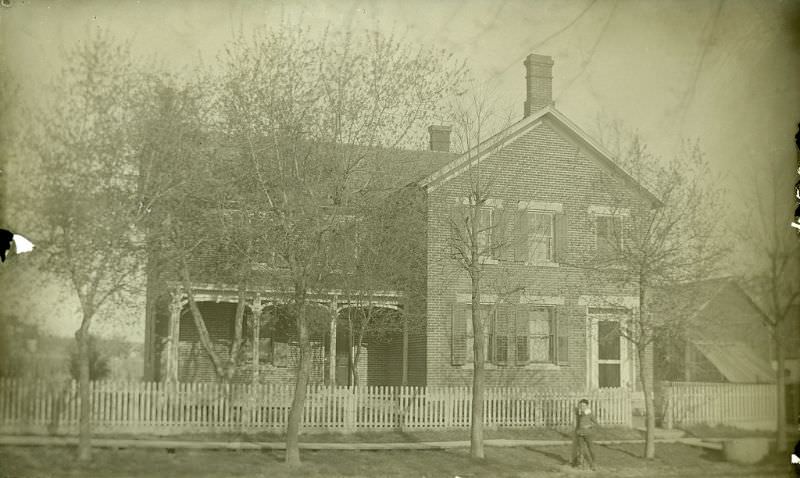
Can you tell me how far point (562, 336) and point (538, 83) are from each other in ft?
22.5

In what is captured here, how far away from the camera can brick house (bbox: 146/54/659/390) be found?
64.7 ft

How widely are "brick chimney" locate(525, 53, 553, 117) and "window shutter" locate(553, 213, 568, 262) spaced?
3.30 metres

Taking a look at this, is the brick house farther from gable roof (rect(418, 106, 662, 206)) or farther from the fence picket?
the fence picket

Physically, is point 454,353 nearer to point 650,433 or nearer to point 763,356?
point 650,433

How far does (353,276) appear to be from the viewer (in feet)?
58.4

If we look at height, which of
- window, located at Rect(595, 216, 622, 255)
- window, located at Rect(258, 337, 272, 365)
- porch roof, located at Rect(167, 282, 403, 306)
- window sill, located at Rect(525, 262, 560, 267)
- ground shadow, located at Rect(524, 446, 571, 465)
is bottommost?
ground shadow, located at Rect(524, 446, 571, 465)

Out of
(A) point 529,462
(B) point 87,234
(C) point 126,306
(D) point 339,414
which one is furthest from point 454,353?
(B) point 87,234

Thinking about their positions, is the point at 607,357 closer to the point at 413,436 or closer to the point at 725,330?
the point at 725,330

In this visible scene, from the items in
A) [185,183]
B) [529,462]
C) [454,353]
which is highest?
[185,183]

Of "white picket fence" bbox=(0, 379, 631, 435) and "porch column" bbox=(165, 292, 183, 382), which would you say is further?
"porch column" bbox=(165, 292, 183, 382)

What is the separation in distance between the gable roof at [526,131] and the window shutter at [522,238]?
5.77 ft

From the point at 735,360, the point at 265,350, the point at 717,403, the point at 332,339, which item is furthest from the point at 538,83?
the point at 265,350

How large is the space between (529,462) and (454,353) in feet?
17.9

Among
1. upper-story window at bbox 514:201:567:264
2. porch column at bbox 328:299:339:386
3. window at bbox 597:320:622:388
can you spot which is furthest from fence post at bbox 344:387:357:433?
window at bbox 597:320:622:388
